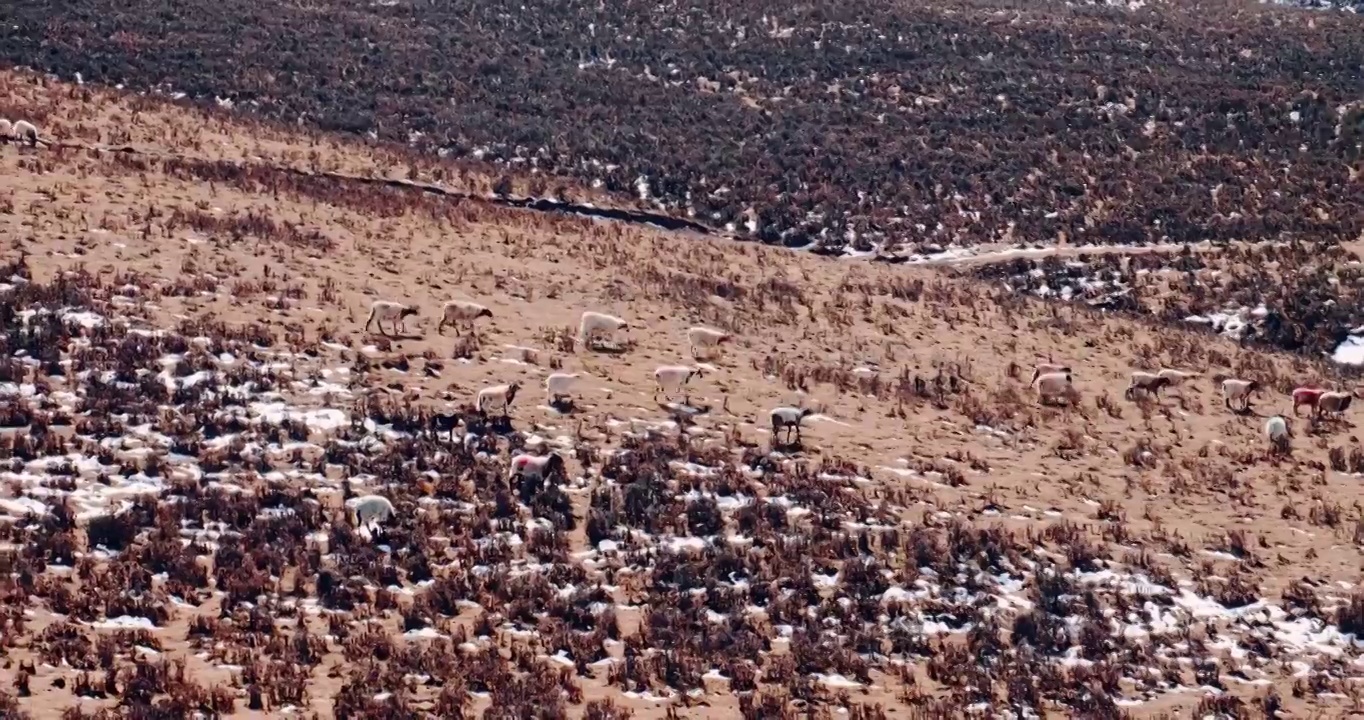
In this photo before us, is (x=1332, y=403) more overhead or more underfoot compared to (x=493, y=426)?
more overhead

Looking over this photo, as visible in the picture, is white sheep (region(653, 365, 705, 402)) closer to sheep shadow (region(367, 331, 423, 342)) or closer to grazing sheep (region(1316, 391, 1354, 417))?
sheep shadow (region(367, 331, 423, 342))

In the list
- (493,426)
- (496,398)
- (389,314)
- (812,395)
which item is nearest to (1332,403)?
(812,395)

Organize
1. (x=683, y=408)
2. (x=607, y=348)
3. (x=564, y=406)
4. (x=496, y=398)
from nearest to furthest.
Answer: (x=496, y=398)
(x=564, y=406)
(x=683, y=408)
(x=607, y=348)

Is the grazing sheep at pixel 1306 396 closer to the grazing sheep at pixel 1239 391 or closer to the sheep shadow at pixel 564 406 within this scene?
the grazing sheep at pixel 1239 391

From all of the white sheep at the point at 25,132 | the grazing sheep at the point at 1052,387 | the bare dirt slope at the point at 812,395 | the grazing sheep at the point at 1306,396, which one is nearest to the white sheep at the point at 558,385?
the bare dirt slope at the point at 812,395

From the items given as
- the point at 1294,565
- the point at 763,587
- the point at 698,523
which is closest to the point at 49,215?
the point at 698,523

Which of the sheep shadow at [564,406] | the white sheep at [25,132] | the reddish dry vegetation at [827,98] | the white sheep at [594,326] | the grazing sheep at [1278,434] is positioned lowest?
the sheep shadow at [564,406]

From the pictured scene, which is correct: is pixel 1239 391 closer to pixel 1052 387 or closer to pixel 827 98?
pixel 1052 387
